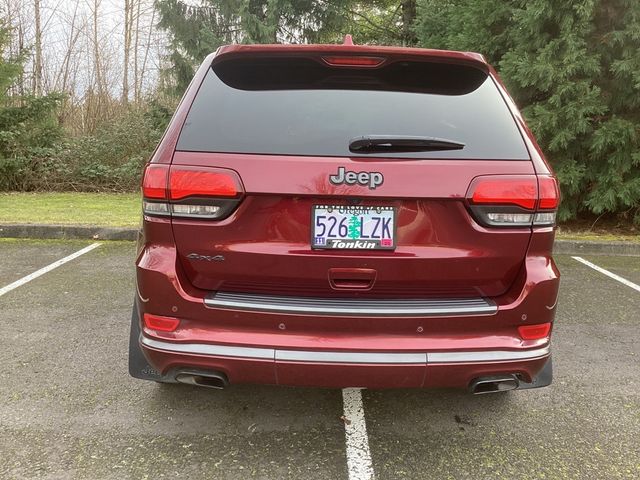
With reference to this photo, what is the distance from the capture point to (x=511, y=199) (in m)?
2.18

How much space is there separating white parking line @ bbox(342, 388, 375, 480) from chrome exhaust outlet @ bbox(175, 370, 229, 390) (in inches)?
27.5

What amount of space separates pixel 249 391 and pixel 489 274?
1559 millimetres

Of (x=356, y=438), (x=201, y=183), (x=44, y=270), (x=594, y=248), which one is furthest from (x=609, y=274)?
(x=44, y=270)

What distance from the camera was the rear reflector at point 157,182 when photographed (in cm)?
218

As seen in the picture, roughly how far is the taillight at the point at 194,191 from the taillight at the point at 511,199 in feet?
3.08

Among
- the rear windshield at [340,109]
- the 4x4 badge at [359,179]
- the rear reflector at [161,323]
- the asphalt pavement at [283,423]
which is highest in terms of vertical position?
the rear windshield at [340,109]

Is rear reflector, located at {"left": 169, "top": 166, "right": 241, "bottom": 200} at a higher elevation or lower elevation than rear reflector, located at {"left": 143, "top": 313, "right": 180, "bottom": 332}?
higher

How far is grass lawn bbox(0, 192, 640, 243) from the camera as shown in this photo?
7.45m

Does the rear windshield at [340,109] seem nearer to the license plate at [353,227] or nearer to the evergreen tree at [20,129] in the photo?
the license plate at [353,227]

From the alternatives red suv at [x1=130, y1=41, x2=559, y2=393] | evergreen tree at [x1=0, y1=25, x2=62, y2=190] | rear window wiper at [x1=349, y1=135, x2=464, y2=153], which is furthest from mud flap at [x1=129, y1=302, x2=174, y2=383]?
evergreen tree at [x1=0, y1=25, x2=62, y2=190]

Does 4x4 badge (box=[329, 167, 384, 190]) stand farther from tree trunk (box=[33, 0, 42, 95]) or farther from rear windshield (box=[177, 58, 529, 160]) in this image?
tree trunk (box=[33, 0, 42, 95])

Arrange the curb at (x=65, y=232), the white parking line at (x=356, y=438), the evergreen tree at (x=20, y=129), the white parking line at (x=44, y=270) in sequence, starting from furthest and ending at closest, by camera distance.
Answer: the evergreen tree at (x=20, y=129)
the curb at (x=65, y=232)
the white parking line at (x=44, y=270)
the white parking line at (x=356, y=438)

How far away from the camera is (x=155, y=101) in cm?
1339

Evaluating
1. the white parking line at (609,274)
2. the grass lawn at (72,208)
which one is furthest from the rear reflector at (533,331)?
the grass lawn at (72,208)
